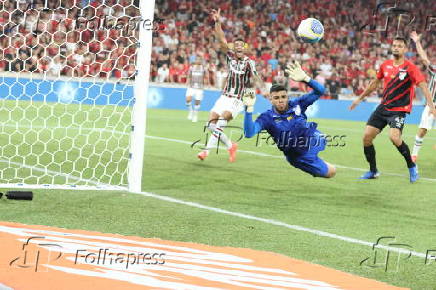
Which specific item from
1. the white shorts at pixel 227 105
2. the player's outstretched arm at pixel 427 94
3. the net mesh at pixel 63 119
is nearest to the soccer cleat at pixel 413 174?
the player's outstretched arm at pixel 427 94

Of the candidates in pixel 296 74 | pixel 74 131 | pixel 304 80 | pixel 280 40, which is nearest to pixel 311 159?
pixel 304 80

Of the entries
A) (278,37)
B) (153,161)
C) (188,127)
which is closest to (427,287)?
(153,161)

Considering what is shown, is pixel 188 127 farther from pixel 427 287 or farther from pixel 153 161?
pixel 427 287

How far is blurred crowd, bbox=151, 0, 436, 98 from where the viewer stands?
30797 mm

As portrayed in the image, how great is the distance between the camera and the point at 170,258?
543 cm

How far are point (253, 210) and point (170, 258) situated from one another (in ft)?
8.74

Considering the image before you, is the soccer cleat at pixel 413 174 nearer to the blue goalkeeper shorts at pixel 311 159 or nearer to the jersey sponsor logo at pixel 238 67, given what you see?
the blue goalkeeper shorts at pixel 311 159

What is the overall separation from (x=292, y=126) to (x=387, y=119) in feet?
9.65

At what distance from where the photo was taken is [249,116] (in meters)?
7.98

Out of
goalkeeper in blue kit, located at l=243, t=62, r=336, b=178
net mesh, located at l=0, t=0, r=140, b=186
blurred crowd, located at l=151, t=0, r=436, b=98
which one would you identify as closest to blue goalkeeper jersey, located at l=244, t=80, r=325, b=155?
goalkeeper in blue kit, located at l=243, t=62, r=336, b=178

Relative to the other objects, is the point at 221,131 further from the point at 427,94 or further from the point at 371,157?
the point at 427,94

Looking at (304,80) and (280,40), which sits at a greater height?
(280,40)

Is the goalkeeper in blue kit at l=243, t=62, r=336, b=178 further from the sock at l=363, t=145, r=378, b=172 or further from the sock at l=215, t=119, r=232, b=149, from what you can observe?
the sock at l=215, t=119, r=232, b=149

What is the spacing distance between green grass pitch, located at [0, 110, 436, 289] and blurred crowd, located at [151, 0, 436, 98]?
18.3m
